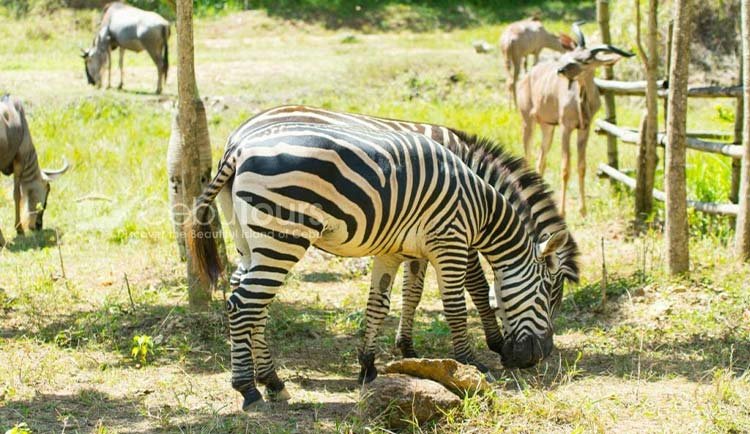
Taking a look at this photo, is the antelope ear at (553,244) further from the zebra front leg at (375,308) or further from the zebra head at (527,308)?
the zebra front leg at (375,308)

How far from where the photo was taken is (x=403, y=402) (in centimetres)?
519

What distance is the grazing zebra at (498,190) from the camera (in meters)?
6.54

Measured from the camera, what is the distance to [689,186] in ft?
33.4

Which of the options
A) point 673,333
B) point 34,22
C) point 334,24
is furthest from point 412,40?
point 673,333

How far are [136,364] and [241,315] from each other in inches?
55.7

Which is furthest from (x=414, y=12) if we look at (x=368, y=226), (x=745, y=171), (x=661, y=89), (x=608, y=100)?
(x=368, y=226)

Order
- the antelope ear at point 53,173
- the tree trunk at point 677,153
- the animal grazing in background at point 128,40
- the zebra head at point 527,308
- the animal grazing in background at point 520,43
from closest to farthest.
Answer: the zebra head at point 527,308
the tree trunk at point 677,153
the antelope ear at point 53,173
the animal grazing in background at point 128,40
the animal grazing in background at point 520,43

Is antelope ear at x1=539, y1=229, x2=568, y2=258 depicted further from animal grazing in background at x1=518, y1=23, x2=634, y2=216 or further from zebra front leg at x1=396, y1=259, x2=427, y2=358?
animal grazing in background at x1=518, y1=23, x2=634, y2=216

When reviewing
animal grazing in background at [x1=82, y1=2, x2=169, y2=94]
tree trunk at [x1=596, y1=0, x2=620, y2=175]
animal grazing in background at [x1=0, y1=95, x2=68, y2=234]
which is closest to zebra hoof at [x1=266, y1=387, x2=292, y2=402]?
animal grazing in background at [x1=0, y1=95, x2=68, y2=234]

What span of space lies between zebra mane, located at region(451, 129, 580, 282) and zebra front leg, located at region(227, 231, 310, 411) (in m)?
1.68

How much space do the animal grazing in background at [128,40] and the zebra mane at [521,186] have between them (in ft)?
42.9

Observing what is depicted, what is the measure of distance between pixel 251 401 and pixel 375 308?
49.8 inches

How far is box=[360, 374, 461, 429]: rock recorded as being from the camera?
17.0 feet

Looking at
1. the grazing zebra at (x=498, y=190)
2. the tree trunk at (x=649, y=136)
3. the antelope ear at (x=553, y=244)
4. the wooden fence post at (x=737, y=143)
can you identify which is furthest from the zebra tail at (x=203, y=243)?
the wooden fence post at (x=737, y=143)
